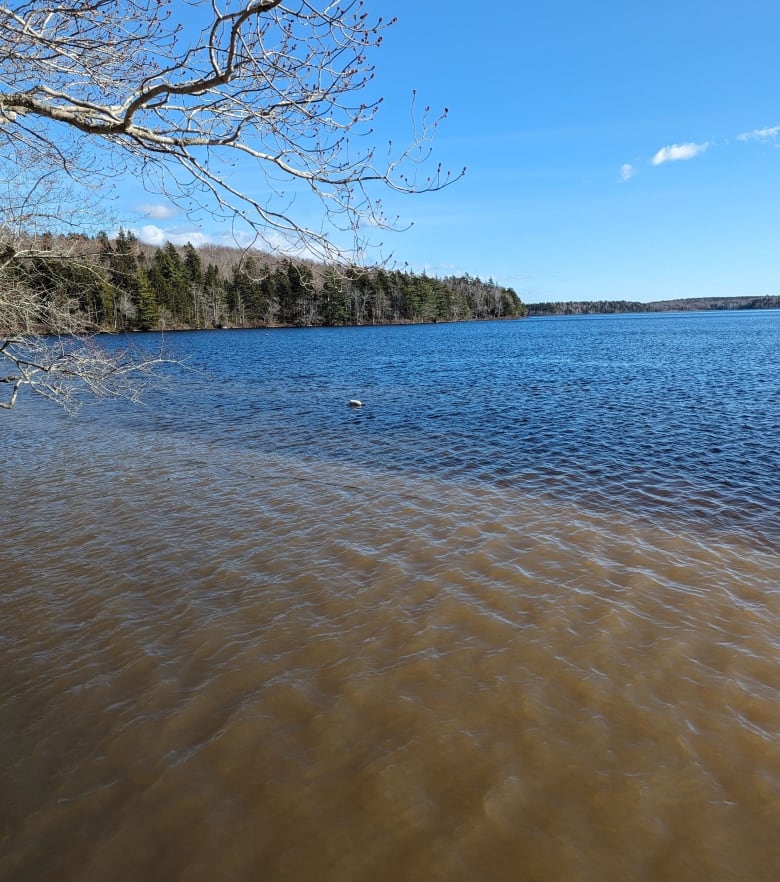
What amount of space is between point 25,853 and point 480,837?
277 cm

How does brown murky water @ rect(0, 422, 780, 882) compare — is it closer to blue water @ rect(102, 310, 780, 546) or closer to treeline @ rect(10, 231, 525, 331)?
blue water @ rect(102, 310, 780, 546)

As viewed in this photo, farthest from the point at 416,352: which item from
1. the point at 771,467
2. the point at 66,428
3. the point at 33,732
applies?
the point at 33,732

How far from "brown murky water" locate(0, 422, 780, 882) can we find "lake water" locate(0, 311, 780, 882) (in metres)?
0.02

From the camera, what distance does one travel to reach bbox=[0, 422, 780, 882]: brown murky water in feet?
10.7

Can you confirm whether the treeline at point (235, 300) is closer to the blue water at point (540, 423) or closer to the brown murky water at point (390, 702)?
the blue water at point (540, 423)

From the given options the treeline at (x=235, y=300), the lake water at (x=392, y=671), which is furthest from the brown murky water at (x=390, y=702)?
the treeline at (x=235, y=300)

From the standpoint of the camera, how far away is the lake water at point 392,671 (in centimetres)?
330

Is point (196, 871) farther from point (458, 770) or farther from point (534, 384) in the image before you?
point (534, 384)

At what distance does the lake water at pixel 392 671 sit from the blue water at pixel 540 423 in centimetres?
20

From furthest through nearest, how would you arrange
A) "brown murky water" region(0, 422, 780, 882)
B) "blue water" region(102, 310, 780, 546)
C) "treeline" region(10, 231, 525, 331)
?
"treeline" region(10, 231, 525, 331) < "blue water" region(102, 310, 780, 546) < "brown murky water" region(0, 422, 780, 882)

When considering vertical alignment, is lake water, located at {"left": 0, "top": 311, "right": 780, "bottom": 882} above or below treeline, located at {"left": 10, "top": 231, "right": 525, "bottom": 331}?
below

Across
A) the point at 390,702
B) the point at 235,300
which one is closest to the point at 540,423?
the point at 390,702

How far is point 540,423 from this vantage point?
1633 cm

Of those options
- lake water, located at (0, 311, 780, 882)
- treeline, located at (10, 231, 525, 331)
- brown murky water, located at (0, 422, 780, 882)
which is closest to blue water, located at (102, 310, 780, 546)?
lake water, located at (0, 311, 780, 882)
